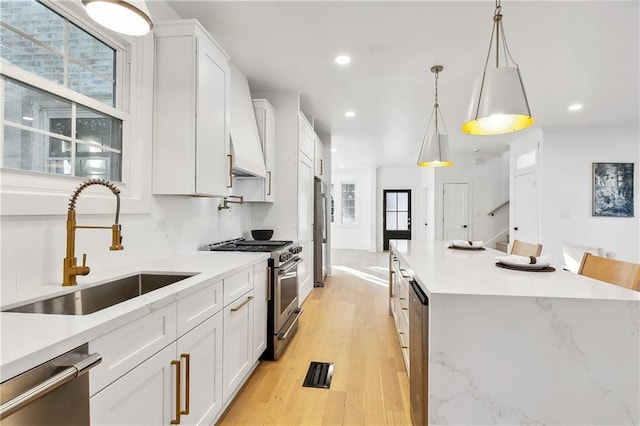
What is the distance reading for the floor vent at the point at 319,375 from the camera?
229 centimetres

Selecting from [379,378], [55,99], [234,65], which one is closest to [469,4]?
[234,65]

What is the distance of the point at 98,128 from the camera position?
178 cm

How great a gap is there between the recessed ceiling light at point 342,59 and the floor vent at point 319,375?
2710 millimetres

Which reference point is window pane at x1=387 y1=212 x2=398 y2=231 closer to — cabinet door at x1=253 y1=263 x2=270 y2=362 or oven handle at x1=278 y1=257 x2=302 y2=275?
oven handle at x1=278 y1=257 x2=302 y2=275

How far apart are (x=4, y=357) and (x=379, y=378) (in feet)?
7.25

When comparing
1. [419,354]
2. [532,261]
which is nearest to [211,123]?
[419,354]

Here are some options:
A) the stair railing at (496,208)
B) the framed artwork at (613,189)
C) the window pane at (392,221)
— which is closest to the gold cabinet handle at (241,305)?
the framed artwork at (613,189)

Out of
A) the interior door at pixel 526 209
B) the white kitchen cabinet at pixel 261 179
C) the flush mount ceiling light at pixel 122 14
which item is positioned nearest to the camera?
the flush mount ceiling light at pixel 122 14

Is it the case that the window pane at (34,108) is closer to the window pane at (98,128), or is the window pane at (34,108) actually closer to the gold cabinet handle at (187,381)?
the window pane at (98,128)

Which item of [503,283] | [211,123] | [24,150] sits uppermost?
[211,123]

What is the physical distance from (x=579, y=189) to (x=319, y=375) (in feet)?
18.4

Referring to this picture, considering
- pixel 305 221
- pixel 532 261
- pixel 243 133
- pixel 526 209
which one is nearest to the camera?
pixel 532 261

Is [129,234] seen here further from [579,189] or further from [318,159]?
[579,189]

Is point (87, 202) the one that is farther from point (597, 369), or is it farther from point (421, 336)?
point (597, 369)
